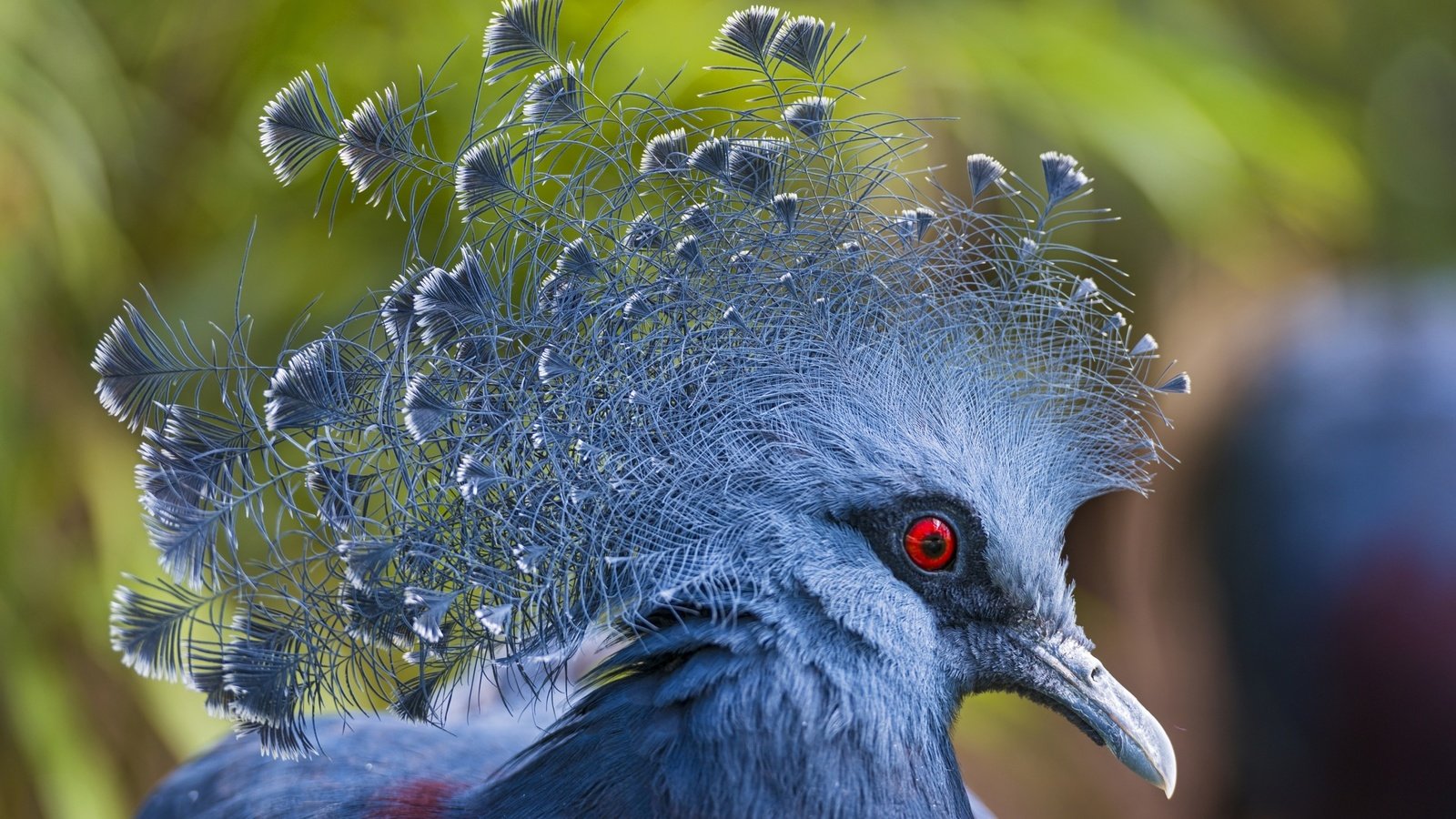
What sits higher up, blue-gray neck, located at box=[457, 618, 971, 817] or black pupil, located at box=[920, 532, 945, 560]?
black pupil, located at box=[920, 532, 945, 560]

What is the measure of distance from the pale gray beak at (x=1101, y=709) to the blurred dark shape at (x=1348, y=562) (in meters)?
1.42

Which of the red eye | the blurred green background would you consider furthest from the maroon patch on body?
the blurred green background

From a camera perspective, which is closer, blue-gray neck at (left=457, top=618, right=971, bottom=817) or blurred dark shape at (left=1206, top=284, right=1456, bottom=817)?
blue-gray neck at (left=457, top=618, right=971, bottom=817)

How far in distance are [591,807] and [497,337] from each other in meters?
0.45

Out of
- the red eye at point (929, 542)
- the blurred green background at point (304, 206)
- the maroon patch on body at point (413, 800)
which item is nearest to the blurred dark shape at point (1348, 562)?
the blurred green background at point (304, 206)

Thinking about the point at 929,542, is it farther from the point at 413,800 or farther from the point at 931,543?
the point at 413,800

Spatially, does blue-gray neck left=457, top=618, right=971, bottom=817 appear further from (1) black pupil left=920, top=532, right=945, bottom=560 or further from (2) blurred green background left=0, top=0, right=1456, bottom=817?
(2) blurred green background left=0, top=0, right=1456, bottom=817

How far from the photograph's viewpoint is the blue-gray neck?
1148mm

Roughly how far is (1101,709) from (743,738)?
409 mm

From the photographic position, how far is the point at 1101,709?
4.27ft

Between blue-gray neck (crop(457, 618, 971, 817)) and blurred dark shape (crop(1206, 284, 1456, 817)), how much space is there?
1.69m

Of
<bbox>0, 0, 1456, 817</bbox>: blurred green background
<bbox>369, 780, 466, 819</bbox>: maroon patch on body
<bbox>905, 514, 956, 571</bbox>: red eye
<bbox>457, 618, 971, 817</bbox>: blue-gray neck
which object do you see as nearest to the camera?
<bbox>457, 618, 971, 817</bbox>: blue-gray neck

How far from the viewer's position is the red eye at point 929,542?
1.25 meters

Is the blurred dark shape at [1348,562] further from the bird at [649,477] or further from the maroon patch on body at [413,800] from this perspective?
the maroon patch on body at [413,800]
